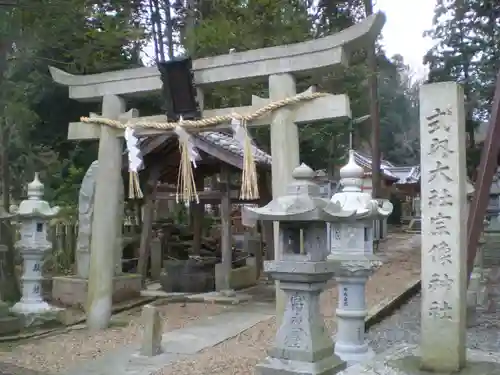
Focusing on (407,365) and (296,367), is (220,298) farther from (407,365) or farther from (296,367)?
(407,365)

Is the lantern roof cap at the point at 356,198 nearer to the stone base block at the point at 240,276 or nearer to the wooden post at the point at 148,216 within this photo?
the stone base block at the point at 240,276

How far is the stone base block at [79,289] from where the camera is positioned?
1059 cm

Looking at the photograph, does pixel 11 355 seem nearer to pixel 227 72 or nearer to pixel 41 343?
A: pixel 41 343

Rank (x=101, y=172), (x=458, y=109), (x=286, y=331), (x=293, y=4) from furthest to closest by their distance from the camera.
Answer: (x=293, y=4)
(x=101, y=172)
(x=286, y=331)
(x=458, y=109)

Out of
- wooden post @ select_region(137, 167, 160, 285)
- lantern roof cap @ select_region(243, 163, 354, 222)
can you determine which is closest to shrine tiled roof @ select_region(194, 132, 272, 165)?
wooden post @ select_region(137, 167, 160, 285)

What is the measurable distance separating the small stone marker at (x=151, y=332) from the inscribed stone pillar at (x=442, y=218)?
362cm

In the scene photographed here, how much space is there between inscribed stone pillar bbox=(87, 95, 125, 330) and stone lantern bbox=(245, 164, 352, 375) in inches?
154

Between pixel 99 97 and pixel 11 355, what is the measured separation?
407 centimetres

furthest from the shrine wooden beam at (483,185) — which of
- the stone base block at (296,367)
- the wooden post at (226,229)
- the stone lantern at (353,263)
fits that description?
the wooden post at (226,229)

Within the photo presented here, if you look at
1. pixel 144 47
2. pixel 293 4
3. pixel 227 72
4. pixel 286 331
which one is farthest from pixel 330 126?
pixel 286 331

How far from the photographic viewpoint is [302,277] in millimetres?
5230

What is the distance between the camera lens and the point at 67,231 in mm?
13562

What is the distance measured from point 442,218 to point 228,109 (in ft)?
12.8

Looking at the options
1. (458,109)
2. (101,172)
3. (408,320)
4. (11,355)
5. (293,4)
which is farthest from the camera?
(293,4)
